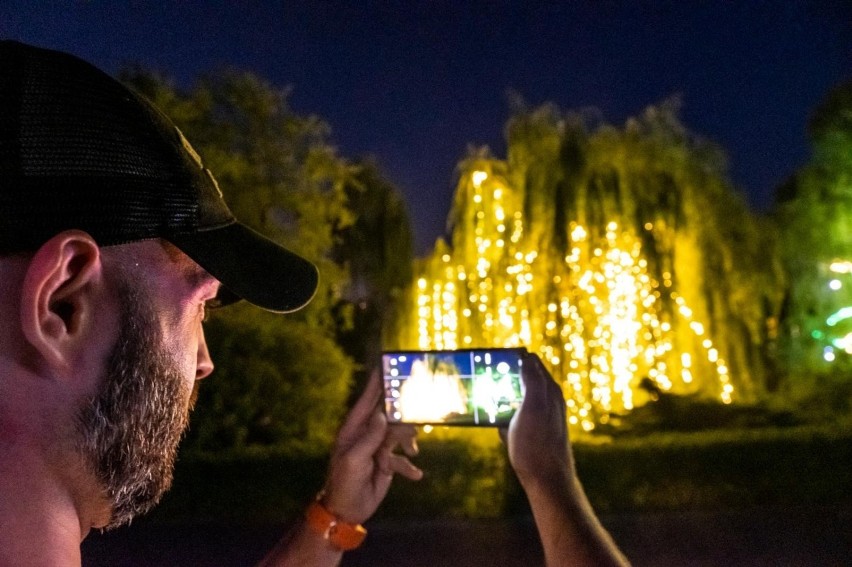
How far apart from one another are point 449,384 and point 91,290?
156 cm

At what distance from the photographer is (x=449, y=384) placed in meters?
2.31

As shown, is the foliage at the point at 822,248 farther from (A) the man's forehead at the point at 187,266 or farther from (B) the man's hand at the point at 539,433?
(A) the man's forehead at the point at 187,266

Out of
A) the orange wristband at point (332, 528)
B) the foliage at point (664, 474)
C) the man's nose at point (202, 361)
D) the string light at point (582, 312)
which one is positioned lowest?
the foliage at point (664, 474)

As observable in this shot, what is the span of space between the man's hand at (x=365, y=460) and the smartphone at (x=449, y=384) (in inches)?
2.1

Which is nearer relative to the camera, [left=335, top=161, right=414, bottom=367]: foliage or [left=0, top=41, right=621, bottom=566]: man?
[left=0, top=41, right=621, bottom=566]: man

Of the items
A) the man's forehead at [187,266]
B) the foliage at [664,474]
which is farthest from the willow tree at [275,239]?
the man's forehead at [187,266]

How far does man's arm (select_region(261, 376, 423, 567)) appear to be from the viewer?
74.9 inches

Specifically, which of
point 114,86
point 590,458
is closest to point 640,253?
point 590,458

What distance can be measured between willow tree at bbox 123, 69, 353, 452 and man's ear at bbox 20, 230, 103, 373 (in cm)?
767

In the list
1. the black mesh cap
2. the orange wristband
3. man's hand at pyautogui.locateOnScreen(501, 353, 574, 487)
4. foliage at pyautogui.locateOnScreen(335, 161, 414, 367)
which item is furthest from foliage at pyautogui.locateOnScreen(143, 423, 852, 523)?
the black mesh cap

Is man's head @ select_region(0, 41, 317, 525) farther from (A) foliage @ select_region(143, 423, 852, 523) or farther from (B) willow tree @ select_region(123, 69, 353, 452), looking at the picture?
(B) willow tree @ select_region(123, 69, 353, 452)

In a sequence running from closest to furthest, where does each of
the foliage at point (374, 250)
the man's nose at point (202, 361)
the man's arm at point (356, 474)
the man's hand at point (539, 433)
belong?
the man's nose at point (202, 361) < the man's hand at point (539, 433) < the man's arm at point (356, 474) < the foliage at point (374, 250)

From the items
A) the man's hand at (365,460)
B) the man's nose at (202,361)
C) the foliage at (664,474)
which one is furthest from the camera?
the foliage at (664,474)

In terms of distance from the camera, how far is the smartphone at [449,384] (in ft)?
6.90
